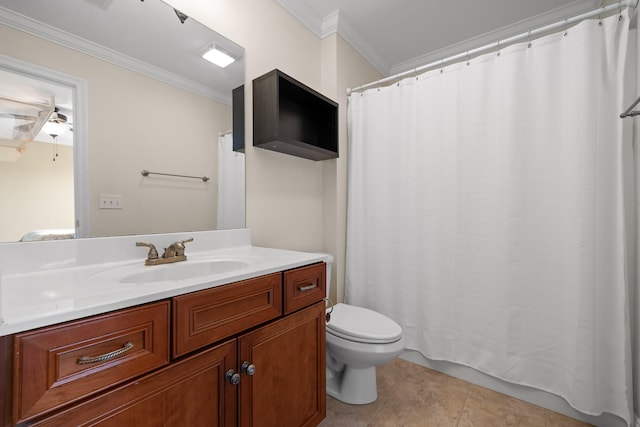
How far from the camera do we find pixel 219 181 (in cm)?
148

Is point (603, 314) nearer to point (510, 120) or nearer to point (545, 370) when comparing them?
point (545, 370)

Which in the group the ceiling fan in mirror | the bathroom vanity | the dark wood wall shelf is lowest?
the bathroom vanity

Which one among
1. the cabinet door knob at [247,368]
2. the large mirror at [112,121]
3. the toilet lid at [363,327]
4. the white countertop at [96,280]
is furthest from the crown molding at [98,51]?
the toilet lid at [363,327]

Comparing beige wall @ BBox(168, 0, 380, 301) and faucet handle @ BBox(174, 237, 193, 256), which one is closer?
faucet handle @ BBox(174, 237, 193, 256)

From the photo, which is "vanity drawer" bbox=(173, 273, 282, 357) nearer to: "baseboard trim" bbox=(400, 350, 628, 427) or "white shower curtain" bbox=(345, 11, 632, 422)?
"white shower curtain" bbox=(345, 11, 632, 422)

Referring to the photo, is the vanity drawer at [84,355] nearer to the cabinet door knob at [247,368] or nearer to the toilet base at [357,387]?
the cabinet door knob at [247,368]

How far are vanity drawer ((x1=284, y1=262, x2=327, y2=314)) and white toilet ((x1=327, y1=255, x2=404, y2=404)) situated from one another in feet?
1.24

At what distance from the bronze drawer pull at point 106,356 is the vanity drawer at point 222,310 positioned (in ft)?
0.34

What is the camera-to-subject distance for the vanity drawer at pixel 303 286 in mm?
1052

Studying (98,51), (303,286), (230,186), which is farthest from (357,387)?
(98,51)

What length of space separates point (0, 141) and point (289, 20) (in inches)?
64.0

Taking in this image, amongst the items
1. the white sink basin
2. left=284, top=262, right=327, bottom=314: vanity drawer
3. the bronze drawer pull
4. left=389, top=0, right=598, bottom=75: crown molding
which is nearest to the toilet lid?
left=284, top=262, right=327, bottom=314: vanity drawer

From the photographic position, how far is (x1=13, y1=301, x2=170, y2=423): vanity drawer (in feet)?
1.66

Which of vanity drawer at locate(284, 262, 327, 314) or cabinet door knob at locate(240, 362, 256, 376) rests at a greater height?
vanity drawer at locate(284, 262, 327, 314)
